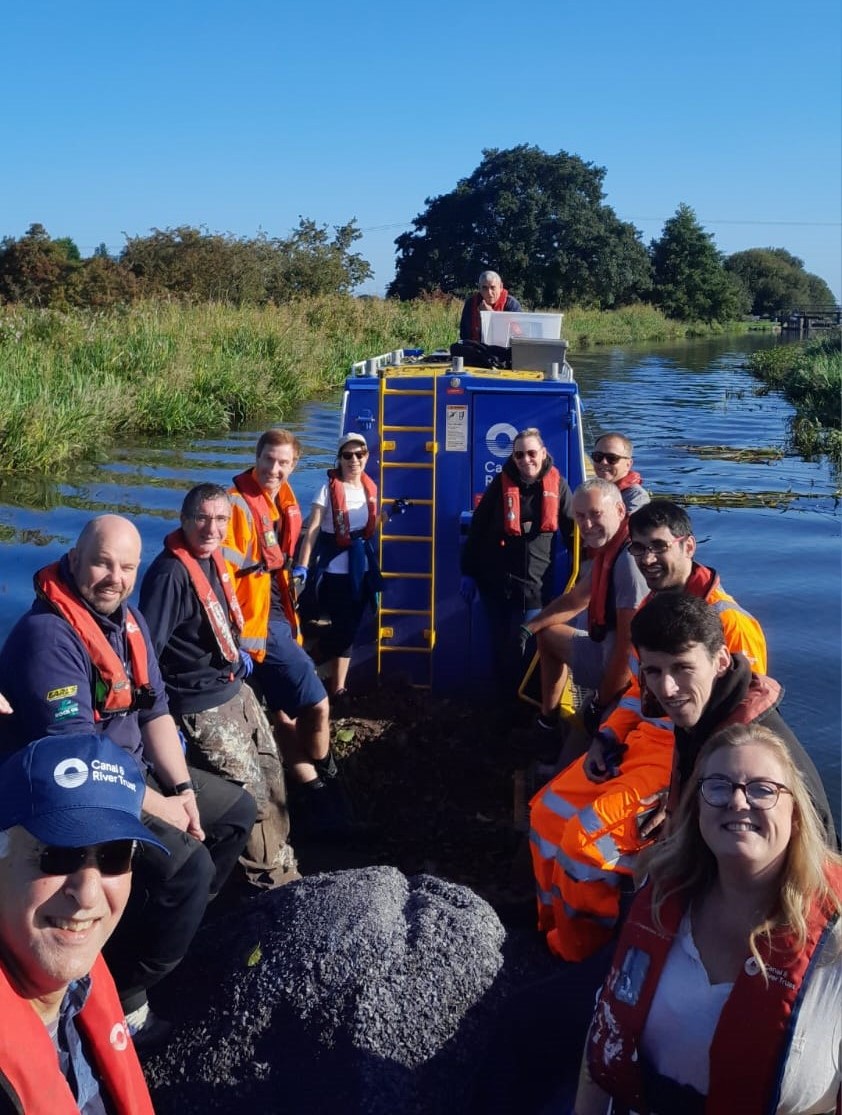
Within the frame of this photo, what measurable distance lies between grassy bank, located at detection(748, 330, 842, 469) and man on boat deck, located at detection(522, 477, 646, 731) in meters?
17.0

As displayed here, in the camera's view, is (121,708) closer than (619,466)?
Yes

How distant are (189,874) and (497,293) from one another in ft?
28.0

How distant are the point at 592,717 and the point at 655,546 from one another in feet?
3.62

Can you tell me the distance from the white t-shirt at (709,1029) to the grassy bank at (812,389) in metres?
20.6

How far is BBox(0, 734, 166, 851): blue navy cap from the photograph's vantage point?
2.03m

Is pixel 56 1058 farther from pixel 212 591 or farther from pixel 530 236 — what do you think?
pixel 530 236

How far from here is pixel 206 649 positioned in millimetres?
5023

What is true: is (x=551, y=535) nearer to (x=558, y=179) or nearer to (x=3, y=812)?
(x=3, y=812)

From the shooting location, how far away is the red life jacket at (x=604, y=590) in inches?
217

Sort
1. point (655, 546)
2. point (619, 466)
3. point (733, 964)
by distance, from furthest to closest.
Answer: point (619, 466) < point (655, 546) < point (733, 964)

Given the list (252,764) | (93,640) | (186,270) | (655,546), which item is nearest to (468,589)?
(252,764)

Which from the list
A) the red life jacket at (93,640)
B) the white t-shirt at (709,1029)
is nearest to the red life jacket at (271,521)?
the red life jacket at (93,640)

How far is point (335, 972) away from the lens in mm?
3602

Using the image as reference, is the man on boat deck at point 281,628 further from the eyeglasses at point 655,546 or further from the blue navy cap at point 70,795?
the blue navy cap at point 70,795
